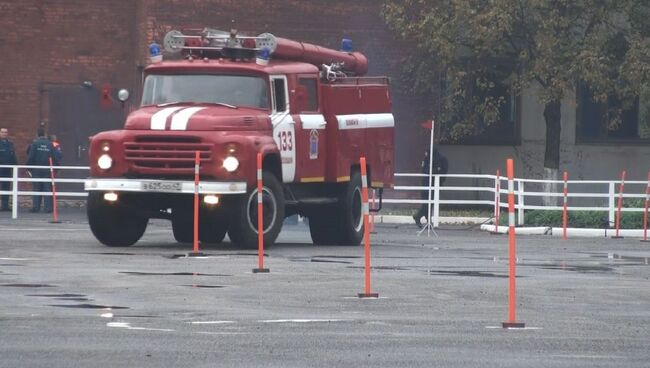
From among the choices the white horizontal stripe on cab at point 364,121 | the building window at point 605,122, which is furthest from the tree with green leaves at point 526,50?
the white horizontal stripe on cab at point 364,121

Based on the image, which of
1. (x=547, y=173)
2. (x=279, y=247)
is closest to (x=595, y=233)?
(x=547, y=173)

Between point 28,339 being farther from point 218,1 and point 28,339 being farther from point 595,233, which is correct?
point 218,1

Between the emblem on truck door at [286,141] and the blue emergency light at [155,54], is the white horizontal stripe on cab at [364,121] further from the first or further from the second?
the blue emergency light at [155,54]

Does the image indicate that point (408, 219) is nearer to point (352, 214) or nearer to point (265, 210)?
point (352, 214)

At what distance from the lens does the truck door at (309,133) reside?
80.8ft

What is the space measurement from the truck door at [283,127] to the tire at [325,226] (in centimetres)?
170

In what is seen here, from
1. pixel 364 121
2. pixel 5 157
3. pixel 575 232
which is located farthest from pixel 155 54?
pixel 5 157

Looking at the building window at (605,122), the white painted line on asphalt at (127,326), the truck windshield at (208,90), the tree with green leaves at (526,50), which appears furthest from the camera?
the building window at (605,122)

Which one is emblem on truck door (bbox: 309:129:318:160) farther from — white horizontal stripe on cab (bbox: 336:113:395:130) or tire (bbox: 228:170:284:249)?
tire (bbox: 228:170:284:249)

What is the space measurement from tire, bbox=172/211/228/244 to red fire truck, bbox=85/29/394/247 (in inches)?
0.8

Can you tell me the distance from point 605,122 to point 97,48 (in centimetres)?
1184

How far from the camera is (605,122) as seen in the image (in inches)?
1613

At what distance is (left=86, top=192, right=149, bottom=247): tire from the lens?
2327cm

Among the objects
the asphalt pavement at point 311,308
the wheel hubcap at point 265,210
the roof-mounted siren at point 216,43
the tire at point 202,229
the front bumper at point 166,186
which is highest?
the roof-mounted siren at point 216,43
